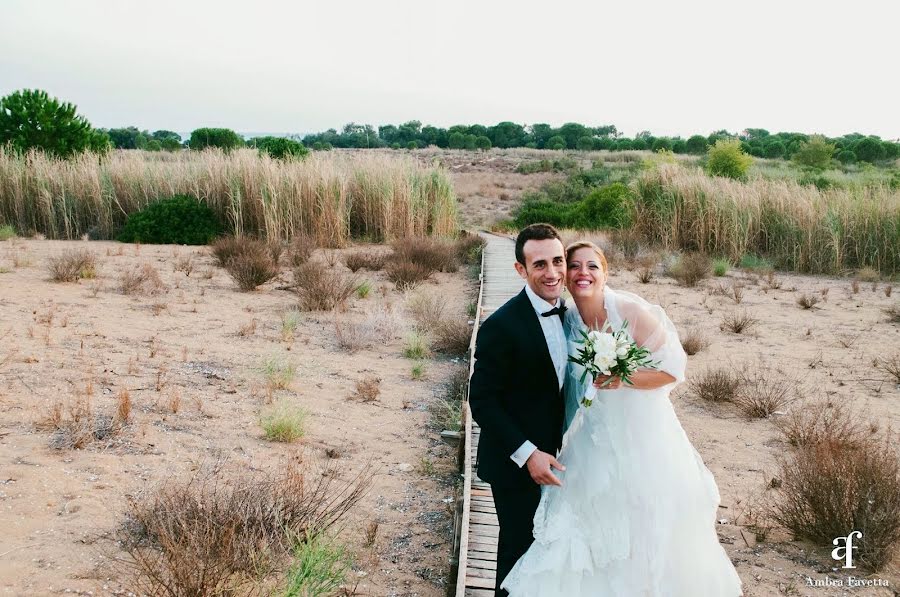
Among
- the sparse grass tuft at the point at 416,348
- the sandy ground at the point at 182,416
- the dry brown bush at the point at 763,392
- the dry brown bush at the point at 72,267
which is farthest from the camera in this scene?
the dry brown bush at the point at 72,267

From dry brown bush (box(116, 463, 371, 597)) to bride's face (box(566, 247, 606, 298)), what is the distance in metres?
1.83

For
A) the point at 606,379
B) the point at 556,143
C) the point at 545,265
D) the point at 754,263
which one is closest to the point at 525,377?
the point at 606,379

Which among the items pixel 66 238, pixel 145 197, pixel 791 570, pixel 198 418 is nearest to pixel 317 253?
pixel 145 197

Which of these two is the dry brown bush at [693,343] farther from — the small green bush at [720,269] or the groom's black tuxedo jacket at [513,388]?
the groom's black tuxedo jacket at [513,388]

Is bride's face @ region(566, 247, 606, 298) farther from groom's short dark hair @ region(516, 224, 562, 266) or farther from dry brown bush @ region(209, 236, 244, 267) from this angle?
dry brown bush @ region(209, 236, 244, 267)

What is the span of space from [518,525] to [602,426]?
54cm

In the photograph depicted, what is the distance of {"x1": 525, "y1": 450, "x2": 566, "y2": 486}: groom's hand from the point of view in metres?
2.68

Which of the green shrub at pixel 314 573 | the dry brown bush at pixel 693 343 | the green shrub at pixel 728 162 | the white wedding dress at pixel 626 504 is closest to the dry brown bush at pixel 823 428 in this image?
the dry brown bush at pixel 693 343

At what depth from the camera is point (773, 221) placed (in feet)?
54.9

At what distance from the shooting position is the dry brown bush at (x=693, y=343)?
9133 mm

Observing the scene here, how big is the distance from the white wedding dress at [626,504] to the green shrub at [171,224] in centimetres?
1501

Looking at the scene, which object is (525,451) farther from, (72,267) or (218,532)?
(72,267)

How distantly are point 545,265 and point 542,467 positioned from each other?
768mm

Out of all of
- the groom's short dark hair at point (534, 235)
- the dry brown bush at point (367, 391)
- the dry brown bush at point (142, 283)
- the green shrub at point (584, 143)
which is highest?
the green shrub at point (584, 143)
